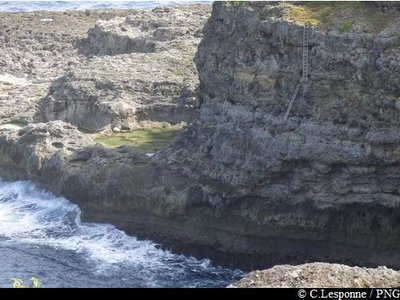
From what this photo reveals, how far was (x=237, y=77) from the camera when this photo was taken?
48750 mm

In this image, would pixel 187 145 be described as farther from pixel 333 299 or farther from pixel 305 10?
pixel 333 299

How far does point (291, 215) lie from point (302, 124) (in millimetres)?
5025

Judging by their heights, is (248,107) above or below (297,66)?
below

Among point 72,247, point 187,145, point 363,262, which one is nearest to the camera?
point 363,262

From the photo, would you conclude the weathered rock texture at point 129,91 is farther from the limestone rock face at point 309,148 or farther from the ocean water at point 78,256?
the limestone rock face at point 309,148

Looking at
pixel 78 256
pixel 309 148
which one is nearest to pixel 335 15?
pixel 309 148

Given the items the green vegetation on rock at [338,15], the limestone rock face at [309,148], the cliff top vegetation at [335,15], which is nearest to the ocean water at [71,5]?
the cliff top vegetation at [335,15]

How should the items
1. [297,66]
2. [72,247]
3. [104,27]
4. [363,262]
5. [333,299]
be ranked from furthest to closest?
[104,27]
[72,247]
[297,66]
[363,262]
[333,299]

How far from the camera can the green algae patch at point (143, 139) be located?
2301 inches

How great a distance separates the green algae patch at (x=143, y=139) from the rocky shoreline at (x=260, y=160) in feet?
4.25

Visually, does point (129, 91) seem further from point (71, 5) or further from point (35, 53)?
point (71, 5)

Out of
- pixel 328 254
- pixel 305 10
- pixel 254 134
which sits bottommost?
pixel 328 254

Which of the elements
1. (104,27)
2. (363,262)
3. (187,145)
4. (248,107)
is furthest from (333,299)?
(104,27)

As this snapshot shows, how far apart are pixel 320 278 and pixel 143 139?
33.9 m
